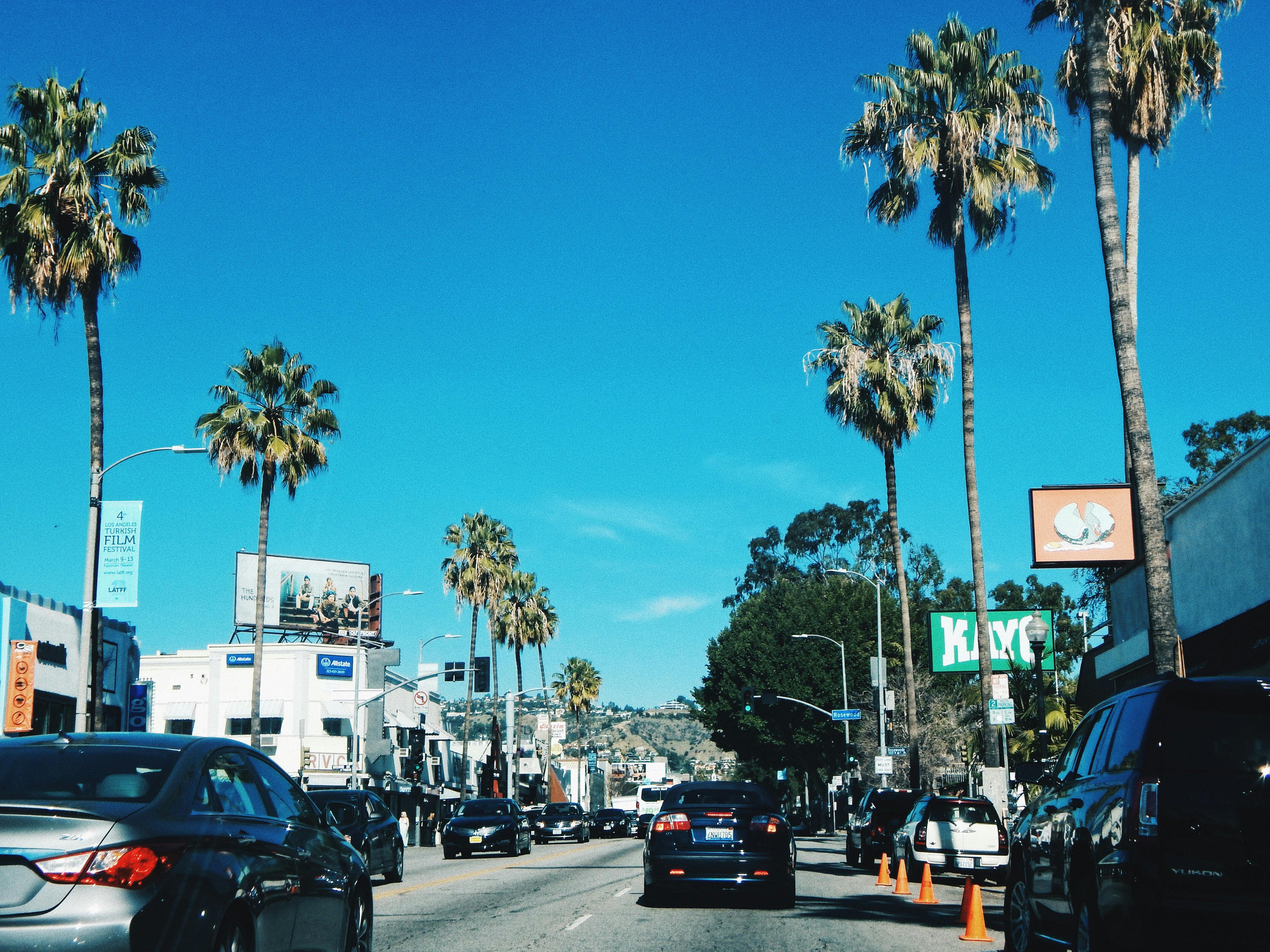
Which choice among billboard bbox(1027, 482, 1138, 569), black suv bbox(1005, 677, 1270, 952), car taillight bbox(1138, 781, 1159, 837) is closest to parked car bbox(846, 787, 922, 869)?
billboard bbox(1027, 482, 1138, 569)

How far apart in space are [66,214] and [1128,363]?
73.5ft

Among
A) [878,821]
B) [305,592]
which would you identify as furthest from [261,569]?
[305,592]

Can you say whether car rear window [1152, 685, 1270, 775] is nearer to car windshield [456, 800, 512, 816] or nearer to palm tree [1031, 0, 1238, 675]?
palm tree [1031, 0, 1238, 675]

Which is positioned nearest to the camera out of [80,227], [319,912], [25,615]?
[319,912]

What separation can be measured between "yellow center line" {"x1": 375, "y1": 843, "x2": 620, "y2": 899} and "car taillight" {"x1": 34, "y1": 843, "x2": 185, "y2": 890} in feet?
42.7

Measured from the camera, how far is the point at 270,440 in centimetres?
3859

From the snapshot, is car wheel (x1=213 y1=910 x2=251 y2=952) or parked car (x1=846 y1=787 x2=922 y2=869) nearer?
car wheel (x1=213 y1=910 x2=251 y2=952)

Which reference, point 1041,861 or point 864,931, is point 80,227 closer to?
point 864,931

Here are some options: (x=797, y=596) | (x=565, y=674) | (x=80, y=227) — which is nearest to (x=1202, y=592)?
(x=80, y=227)

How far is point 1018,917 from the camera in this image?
10500mm

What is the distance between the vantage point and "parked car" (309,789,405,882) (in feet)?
65.6

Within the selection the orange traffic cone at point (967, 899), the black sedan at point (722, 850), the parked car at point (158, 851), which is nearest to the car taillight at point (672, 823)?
the black sedan at point (722, 850)

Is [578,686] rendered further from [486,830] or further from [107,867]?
[107,867]

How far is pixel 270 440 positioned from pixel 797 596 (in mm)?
35835
